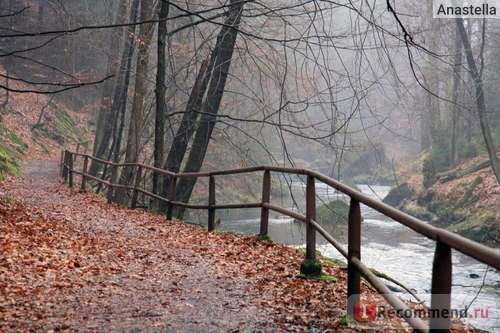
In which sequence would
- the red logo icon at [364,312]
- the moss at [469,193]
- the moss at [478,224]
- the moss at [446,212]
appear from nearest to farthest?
the red logo icon at [364,312] < the moss at [478,224] < the moss at [446,212] < the moss at [469,193]

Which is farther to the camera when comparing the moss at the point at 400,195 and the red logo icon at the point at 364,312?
the moss at the point at 400,195

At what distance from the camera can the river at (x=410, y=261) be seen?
10.3 m

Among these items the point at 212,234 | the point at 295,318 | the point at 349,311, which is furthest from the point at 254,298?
the point at 212,234

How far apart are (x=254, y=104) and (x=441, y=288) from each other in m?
15.6

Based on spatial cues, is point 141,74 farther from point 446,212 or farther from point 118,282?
point 446,212

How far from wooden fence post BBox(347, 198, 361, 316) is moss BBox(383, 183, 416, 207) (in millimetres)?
26862

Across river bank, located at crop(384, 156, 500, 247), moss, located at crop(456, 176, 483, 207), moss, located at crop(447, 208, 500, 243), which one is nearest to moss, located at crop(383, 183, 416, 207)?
river bank, located at crop(384, 156, 500, 247)

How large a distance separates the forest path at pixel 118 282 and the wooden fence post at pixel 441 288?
85.3 inches

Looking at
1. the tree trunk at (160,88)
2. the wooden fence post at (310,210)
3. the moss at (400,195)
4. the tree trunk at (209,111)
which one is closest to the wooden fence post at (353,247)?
the wooden fence post at (310,210)

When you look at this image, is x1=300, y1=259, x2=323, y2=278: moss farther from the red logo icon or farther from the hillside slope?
the hillside slope

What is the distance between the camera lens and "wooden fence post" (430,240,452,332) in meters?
2.96

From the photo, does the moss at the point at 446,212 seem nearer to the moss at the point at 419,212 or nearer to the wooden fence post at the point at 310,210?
the moss at the point at 419,212

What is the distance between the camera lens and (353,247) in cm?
475

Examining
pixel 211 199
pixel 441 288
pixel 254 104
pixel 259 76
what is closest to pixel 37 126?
pixel 254 104
